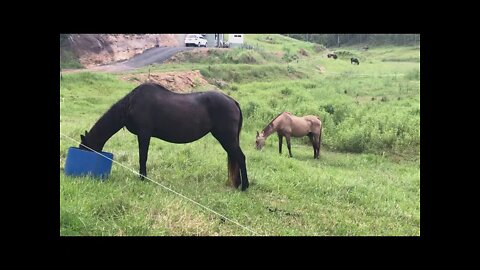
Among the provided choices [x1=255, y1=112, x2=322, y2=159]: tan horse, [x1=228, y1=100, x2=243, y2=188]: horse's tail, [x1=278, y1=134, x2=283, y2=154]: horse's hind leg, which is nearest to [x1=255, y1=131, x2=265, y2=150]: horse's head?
[x1=255, y1=112, x2=322, y2=159]: tan horse

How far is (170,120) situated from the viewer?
525 cm

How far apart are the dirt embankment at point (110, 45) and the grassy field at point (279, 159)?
0.33m

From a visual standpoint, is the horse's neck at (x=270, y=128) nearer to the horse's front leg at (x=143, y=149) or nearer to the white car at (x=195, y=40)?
the white car at (x=195, y=40)

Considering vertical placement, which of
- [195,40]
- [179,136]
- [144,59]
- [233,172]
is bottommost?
[233,172]

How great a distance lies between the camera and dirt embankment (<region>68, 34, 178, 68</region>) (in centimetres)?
670

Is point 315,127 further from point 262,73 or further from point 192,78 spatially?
point 192,78

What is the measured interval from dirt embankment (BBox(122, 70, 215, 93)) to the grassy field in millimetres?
162

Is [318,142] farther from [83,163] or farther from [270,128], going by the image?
[83,163]

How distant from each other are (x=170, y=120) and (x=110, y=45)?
2.70 meters

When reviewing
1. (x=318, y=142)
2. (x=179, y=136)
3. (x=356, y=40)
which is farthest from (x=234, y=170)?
(x=356, y=40)

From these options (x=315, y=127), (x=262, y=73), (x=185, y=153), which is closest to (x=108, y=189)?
(x=185, y=153)

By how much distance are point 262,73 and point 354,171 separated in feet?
8.22

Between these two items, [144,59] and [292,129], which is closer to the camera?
[292,129]

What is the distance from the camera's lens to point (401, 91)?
9734 millimetres
